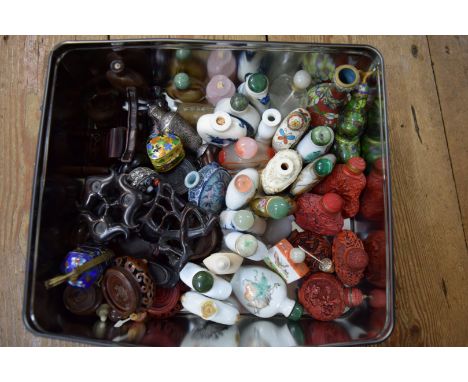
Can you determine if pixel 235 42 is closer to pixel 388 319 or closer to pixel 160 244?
pixel 160 244

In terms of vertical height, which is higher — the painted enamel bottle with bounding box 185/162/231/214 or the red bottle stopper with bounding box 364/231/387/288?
the painted enamel bottle with bounding box 185/162/231/214

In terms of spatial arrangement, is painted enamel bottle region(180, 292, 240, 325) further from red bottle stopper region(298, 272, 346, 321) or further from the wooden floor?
the wooden floor

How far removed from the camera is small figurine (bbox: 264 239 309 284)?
2.19 ft

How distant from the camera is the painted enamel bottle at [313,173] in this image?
0.65m

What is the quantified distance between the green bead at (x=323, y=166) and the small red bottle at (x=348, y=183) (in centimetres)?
5

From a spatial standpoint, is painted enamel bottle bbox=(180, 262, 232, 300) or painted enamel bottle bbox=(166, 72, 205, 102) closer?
painted enamel bottle bbox=(180, 262, 232, 300)

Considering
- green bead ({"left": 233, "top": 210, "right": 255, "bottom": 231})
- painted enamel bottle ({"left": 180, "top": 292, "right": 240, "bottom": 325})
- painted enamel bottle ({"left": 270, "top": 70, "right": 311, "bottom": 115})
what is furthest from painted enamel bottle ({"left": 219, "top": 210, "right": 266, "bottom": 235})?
painted enamel bottle ({"left": 270, "top": 70, "right": 311, "bottom": 115})

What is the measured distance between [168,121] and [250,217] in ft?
0.83

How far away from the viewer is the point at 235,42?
0.68 metres

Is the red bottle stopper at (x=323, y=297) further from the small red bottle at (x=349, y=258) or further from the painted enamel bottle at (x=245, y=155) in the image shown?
the painted enamel bottle at (x=245, y=155)

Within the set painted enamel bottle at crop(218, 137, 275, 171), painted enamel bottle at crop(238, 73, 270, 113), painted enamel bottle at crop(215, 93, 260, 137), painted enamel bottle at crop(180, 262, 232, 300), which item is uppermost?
painted enamel bottle at crop(238, 73, 270, 113)

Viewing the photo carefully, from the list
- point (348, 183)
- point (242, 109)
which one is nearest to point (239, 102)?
point (242, 109)

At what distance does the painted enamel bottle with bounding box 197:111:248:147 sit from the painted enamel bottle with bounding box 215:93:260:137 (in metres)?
0.01

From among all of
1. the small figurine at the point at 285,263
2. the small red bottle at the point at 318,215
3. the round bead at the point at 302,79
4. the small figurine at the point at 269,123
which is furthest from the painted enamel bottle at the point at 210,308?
the round bead at the point at 302,79
